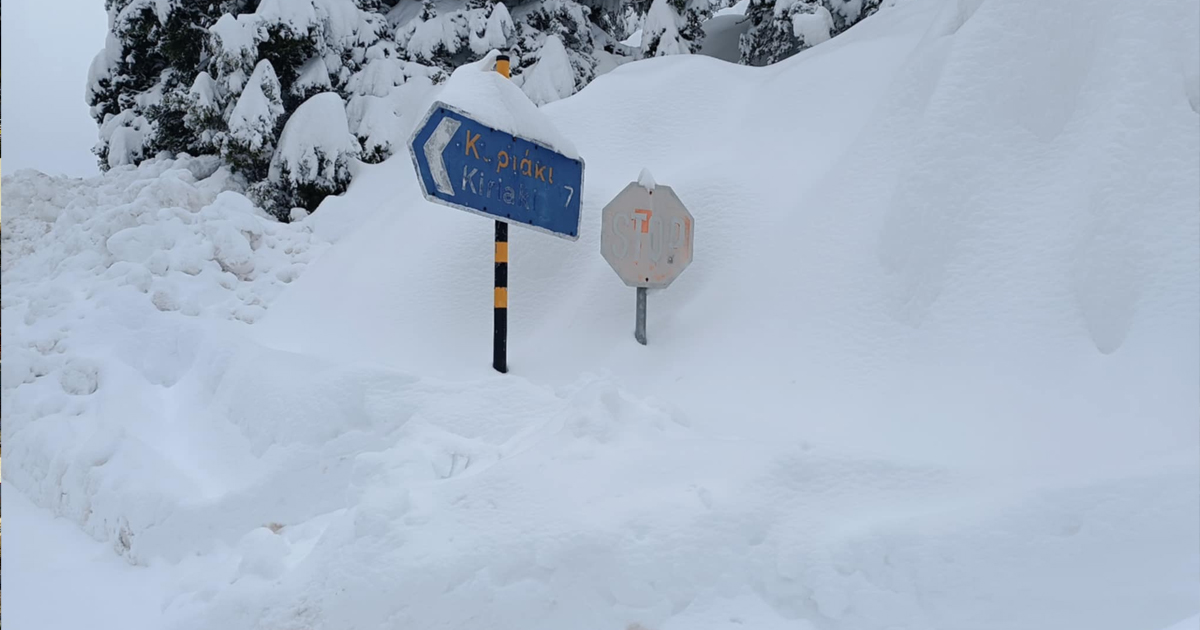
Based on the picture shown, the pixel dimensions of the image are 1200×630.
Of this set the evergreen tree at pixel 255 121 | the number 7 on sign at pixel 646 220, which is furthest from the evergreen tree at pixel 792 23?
the evergreen tree at pixel 255 121

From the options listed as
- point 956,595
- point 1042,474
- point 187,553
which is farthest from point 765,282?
point 187,553

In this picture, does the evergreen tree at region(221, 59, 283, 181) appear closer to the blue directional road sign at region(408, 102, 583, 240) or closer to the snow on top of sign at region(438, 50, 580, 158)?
the snow on top of sign at region(438, 50, 580, 158)

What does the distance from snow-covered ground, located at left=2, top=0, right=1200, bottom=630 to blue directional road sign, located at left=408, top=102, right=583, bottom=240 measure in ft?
1.59

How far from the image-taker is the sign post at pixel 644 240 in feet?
16.3

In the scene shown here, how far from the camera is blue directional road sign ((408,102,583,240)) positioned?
14.4ft

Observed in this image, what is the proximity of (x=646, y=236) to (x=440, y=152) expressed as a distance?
54.5 inches

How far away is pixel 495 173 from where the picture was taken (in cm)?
474

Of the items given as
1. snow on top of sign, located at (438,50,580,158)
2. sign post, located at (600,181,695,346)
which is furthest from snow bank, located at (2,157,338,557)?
sign post, located at (600,181,695,346)

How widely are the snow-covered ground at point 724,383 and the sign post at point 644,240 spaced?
0.35 m

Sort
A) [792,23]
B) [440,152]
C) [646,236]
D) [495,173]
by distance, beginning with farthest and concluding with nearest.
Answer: [792,23]
[646,236]
[495,173]
[440,152]

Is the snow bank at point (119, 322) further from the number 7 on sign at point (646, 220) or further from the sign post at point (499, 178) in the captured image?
the number 7 on sign at point (646, 220)

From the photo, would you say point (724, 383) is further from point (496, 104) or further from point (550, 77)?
point (550, 77)

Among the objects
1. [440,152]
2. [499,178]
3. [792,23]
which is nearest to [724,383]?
[499,178]

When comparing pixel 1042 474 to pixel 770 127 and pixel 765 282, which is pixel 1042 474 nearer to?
A: pixel 765 282
